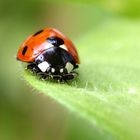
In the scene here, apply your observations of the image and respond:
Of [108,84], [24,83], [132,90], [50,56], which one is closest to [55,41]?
[50,56]

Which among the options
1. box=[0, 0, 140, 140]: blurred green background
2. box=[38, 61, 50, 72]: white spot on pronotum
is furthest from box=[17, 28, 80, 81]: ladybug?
box=[0, 0, 140, 140]: blurred green background

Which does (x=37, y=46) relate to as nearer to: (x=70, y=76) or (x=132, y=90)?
(x=70, y=76)

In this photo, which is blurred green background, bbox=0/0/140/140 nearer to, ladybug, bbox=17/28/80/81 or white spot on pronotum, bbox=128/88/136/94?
ladybug, bbox=17/28/80/81

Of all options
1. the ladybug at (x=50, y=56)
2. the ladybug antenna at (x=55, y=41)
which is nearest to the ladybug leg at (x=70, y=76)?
the ladybug at (x=50, y=56)

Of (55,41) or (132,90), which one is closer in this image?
(132,90)

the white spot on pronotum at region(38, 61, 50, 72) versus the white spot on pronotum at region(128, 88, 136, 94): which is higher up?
the white spot on pronotum at region(38, 61, 50, 72)

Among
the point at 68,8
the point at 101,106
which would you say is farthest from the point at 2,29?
the point at 101,106
